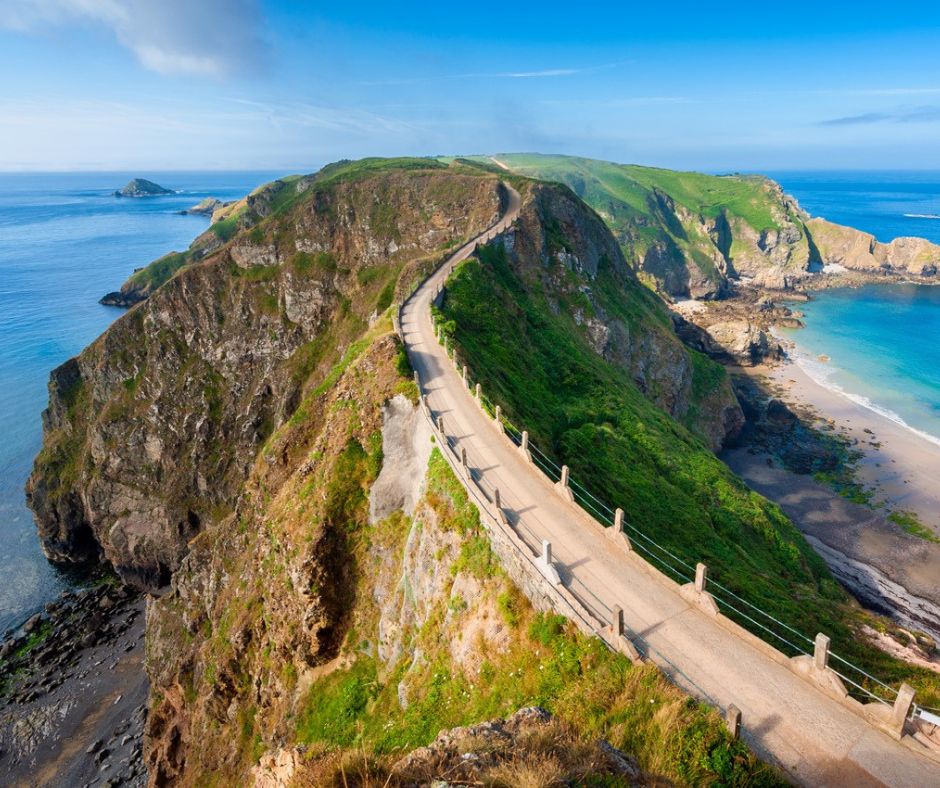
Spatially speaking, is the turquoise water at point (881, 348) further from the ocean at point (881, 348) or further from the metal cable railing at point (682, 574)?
the metal cable railing at point (682, 574)

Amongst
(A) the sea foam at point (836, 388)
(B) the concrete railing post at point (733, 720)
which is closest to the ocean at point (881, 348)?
(A) the sea foam at point (836, 388)

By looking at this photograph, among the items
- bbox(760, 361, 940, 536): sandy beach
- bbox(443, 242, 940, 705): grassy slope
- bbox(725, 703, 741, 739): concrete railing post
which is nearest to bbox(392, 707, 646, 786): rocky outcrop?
bbox(725, 703, 741, 739): concrete railing post

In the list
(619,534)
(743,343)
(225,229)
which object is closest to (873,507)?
(743,343)

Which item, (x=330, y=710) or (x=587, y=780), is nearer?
(x=587, y=780)

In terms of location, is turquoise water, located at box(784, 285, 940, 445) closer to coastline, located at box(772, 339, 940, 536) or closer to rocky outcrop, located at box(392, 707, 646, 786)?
coastline, located at box(772, 339, 940, 536)

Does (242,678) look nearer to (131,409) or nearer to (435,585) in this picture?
(435,585)

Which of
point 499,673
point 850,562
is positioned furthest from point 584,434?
point 850,562
